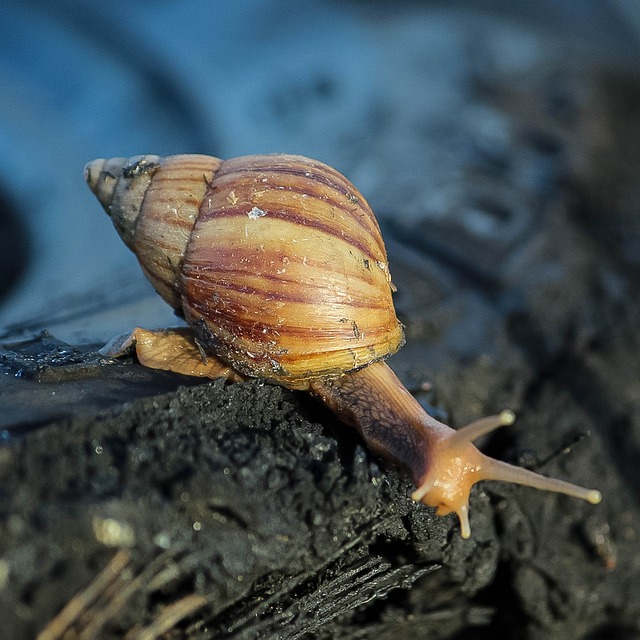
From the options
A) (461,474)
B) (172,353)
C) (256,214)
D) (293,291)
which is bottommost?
(461,474)

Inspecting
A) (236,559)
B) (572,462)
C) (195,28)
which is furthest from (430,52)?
(236,559)

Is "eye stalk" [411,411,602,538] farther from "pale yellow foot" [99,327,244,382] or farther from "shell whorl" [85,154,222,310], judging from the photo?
"shell whorl" [85,154,222,310]

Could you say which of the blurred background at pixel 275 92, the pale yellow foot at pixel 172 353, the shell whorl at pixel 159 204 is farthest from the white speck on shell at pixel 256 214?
the blurred background at pixel 275 92

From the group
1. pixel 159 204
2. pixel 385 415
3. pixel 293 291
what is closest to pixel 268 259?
pixel 293 291

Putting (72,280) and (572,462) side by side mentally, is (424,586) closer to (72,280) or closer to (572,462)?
(572,462)

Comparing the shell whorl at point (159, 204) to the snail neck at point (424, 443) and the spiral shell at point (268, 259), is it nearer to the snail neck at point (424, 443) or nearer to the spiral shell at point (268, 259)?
the spiral shell at point (268, 259)

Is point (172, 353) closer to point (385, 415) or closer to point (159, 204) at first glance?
point (159, 204)

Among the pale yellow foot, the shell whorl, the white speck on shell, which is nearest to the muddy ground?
the pale yellow foot
